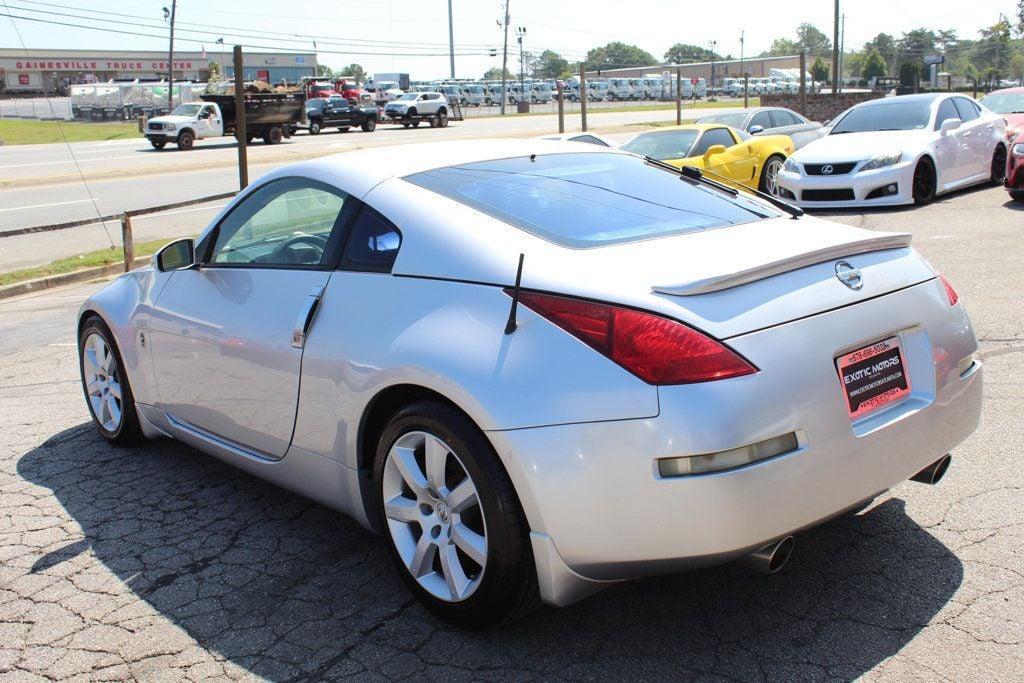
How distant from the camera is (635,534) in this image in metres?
2.79

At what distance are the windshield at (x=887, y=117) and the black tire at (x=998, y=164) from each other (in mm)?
1634

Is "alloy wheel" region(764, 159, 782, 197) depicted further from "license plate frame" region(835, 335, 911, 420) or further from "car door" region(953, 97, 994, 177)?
"license plate frame" region(835, 335, 911, 420)

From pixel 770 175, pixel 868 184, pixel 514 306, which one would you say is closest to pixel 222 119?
pixel 770 175

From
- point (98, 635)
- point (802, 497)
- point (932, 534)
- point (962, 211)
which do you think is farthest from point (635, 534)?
point (962, 211)

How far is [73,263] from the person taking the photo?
12.0m

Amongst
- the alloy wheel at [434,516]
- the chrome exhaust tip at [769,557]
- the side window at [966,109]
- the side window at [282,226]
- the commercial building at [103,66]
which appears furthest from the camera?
the commercial building at [103,66]

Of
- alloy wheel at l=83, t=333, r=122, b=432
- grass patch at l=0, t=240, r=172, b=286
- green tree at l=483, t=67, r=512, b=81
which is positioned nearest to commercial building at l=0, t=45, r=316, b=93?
green tree at l=483, t=67, r=512, b=81

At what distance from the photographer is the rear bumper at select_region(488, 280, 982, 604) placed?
8.87 feet

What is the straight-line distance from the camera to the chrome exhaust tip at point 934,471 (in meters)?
3.39

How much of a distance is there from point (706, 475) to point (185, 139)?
122 feet

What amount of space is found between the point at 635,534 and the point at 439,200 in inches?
56.8

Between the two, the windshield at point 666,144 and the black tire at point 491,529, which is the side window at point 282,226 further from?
the windshield at point 666,144

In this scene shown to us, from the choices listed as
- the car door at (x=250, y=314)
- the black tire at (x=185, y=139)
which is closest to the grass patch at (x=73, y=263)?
the car door at (x=250, y=314)

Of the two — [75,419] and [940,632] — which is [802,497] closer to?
[940,632]
